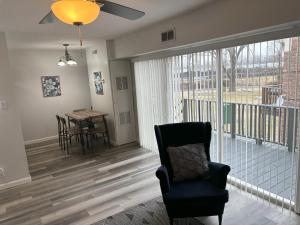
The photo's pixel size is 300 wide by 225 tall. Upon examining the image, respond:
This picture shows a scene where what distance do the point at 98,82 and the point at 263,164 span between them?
4222mm

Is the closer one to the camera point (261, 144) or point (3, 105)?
point (261, 144)

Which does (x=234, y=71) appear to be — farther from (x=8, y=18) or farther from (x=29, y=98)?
(x=29, y=98)

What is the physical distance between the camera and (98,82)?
5.80 metres

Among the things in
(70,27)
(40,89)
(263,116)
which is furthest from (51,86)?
(263,116)

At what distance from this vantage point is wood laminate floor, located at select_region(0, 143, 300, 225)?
8.93 feet

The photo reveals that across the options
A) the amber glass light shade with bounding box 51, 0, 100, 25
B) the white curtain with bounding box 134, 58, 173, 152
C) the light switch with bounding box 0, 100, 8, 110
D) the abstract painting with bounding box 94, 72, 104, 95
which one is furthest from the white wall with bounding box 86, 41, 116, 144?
the amber glass light shade with bounding box 51, 0, 100, 25

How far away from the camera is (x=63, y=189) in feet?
11.7

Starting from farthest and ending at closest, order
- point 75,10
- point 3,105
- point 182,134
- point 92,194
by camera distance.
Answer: point 3,105 < point 92,194 < point 182,134 < point 75,10

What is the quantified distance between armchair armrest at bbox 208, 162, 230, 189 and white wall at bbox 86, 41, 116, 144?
3.25 meters

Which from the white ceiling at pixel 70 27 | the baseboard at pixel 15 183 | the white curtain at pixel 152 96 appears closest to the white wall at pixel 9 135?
the baseboard at pixel 15 183

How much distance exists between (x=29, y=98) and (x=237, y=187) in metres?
5.44

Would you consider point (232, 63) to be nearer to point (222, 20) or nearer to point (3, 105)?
point (222, 20)

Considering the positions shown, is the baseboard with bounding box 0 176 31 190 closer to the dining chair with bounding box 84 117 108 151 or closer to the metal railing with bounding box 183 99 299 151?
the dining chair with bounding box 84 117 108 151

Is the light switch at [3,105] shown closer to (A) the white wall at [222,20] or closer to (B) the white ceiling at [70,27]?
(B) the white ceiling at [70,27]
